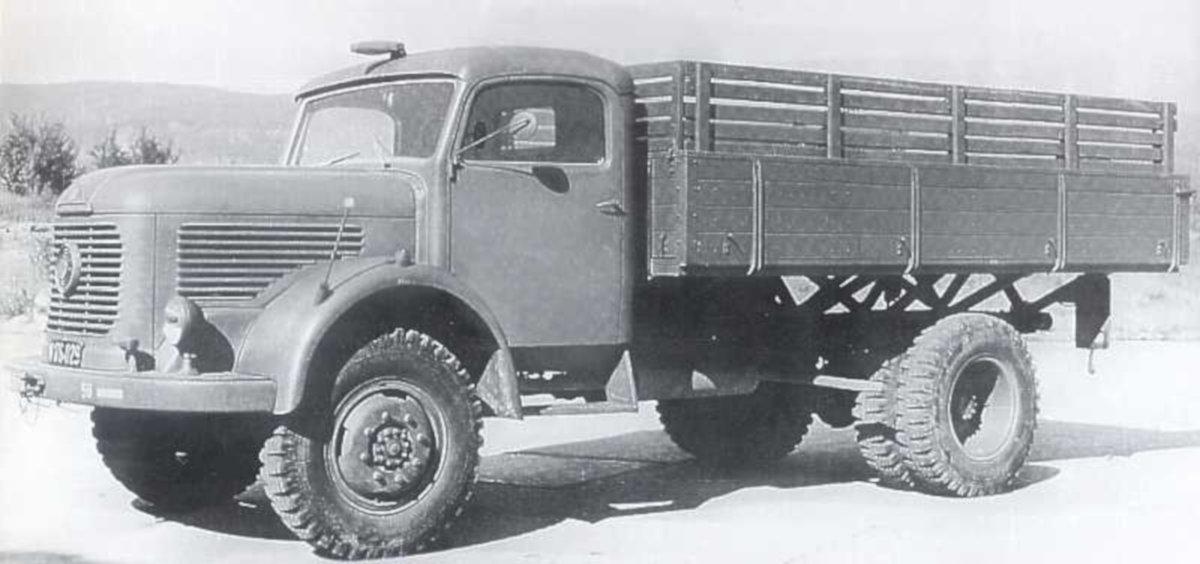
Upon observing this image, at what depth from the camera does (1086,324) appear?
10164 millimetres

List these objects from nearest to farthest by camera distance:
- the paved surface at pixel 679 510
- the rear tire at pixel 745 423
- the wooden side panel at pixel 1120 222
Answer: the paved surface at pixel 679 510, the wooden side panel at pixel 1120 222, the rear tire at pixel 745 423

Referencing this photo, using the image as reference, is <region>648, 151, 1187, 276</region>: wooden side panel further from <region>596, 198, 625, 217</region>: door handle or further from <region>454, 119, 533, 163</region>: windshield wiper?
<region>454, 119, 533, 163</region>: windshield wiper

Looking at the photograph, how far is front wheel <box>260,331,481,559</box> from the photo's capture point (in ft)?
21.5

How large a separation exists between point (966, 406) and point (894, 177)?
1394mm

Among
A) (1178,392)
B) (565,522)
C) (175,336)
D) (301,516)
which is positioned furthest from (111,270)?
(1178,392)

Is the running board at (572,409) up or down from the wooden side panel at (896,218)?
down

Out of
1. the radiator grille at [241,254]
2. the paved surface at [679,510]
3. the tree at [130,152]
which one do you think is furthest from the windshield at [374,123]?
the tree at [130,152]

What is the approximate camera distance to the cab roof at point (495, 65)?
7500 mm

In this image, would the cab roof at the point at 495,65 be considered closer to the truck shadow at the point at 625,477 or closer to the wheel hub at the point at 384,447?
the wheel hub at the point at 384,447

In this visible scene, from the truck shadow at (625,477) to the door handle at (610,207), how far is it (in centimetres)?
141

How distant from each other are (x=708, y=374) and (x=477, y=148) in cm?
191

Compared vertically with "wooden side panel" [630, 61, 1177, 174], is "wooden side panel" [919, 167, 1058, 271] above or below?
below

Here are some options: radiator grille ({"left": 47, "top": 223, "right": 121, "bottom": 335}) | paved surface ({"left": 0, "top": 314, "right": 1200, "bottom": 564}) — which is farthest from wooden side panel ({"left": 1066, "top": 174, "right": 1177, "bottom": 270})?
radiator grille ({"left": 47, "top": 223, "right": 121, "bottom": 335})

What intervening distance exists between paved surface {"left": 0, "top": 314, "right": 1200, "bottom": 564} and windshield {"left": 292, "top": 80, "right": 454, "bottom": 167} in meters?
1.72
